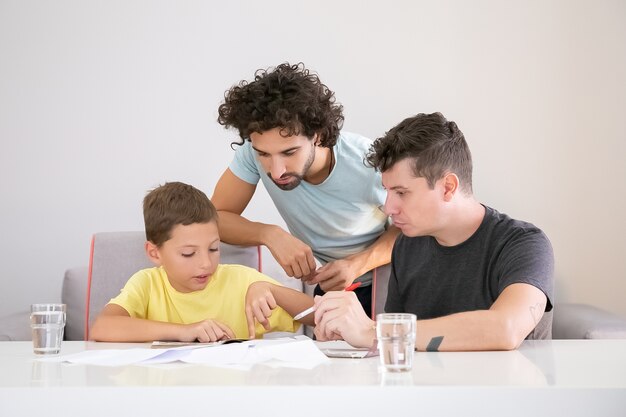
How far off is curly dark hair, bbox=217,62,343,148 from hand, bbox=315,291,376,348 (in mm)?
761

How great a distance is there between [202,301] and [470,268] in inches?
27.2

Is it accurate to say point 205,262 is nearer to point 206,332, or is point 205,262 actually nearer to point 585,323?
point 206,332

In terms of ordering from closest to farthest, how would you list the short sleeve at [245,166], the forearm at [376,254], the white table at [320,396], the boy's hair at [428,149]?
the white table at [320,396] → the boy's hair at [428,149] → the forearm at [376,254] → the short sleeve at [245,166]

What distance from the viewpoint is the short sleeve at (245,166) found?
8.11ft

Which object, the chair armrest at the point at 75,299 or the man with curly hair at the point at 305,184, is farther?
the chair armrest at the point at 75,299

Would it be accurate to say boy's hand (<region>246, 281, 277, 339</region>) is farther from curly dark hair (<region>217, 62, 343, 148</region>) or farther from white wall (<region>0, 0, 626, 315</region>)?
white wall (<region>0, 0, 626, 315</region>)

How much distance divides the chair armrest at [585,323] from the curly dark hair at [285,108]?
1.04 metres

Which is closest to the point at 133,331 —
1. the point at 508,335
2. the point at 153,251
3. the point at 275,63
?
the point at 153,251

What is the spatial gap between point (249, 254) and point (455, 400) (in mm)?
1594

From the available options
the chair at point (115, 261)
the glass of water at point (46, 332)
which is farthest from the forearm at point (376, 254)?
the glass of water at point (46, 332)

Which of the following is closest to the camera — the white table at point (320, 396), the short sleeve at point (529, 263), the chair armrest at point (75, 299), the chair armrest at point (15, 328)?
the white table at point (320, 396)

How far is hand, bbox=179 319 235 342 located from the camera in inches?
70.8

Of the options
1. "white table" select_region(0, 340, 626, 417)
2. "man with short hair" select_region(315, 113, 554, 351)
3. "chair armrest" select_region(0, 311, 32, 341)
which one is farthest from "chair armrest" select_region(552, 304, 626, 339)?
"chair armrest" select_region(0, 311, 32, 341)

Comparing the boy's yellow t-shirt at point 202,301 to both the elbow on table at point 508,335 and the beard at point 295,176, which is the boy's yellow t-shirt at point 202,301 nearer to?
the beard at point 295,176
